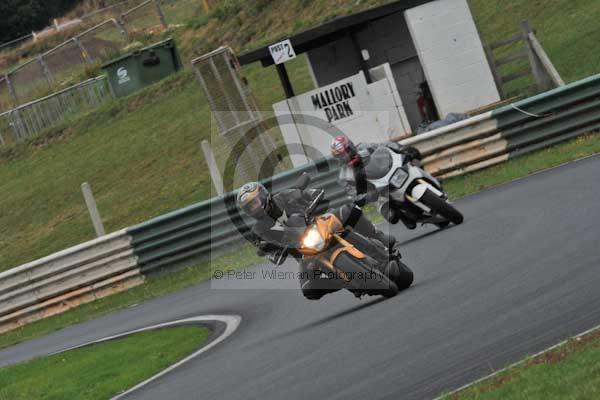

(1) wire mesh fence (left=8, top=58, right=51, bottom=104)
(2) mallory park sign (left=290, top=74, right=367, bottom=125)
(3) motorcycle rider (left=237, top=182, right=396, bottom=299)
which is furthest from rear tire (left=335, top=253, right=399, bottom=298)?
(1) wire mesh fence (left=8, top=58, right=51, bottom=104)

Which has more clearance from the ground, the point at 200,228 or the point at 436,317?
the point at 200,228

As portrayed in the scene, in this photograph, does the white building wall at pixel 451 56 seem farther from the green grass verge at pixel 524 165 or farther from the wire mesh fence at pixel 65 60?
the wire mesh fence at pixel 65 60

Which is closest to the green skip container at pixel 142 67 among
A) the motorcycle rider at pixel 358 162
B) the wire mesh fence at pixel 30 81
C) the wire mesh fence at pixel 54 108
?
the wire mesh fence at pixel 54 108

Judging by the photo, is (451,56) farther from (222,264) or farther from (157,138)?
(157,138)

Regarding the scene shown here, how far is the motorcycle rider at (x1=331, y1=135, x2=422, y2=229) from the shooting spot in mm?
14789

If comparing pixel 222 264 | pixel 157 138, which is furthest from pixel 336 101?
pixel 157 138

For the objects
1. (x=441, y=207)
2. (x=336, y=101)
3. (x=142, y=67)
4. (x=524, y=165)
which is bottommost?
(x=524, y=165)

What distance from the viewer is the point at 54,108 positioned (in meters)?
40.4

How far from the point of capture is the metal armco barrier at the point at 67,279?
20766 millimetres

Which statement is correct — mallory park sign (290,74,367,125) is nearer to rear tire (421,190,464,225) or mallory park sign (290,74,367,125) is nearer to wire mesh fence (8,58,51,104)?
rear tire (421,190,464,225)

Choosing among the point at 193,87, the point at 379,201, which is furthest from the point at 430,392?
the point at 193,87

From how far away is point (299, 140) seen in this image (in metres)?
25.9

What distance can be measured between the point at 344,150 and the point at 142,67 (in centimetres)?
2472

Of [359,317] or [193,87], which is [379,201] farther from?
[193,87]
